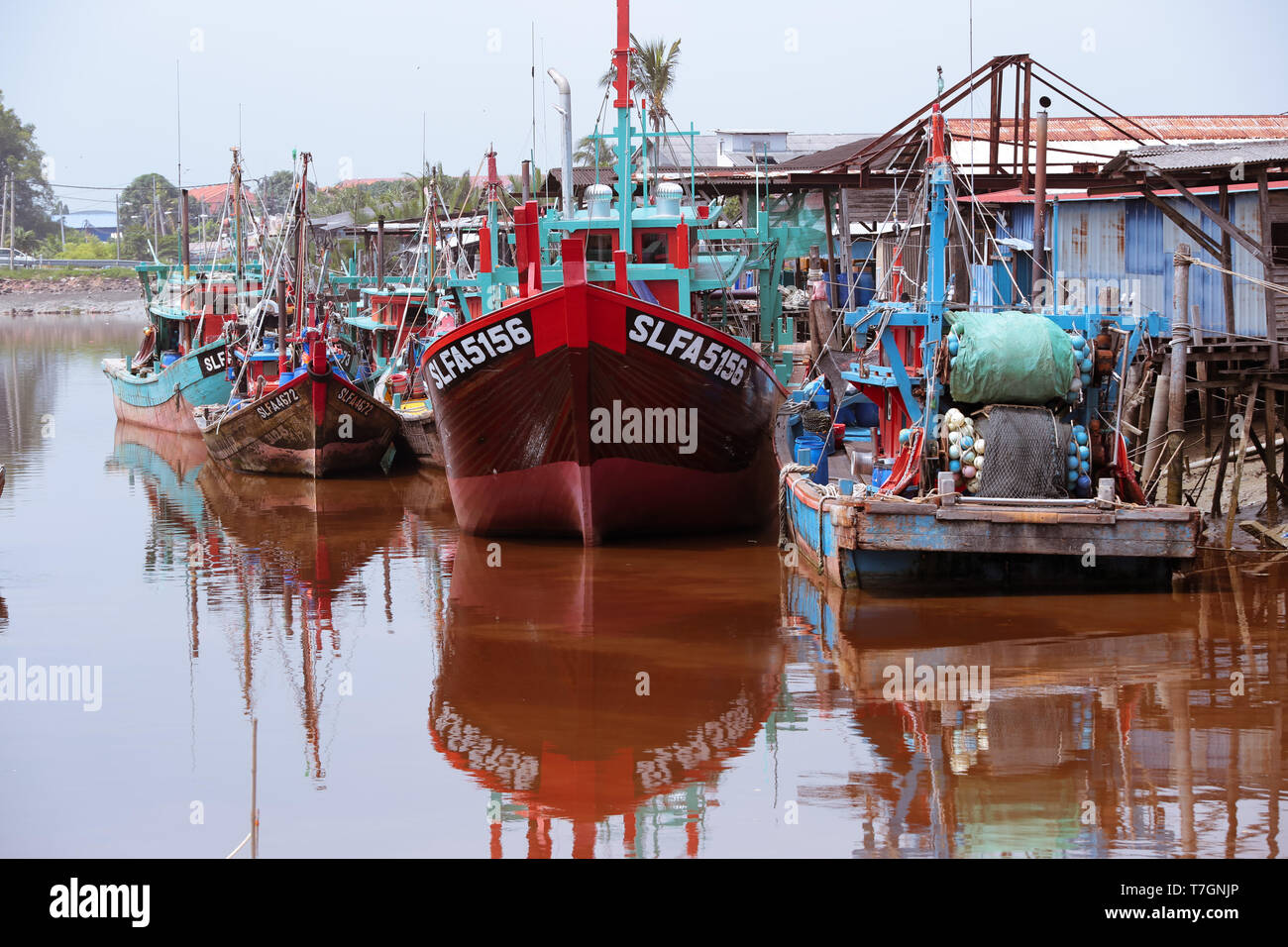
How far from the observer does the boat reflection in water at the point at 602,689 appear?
8578mm

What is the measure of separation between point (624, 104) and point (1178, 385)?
22.5 feet

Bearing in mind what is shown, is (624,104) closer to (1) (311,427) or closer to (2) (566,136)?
(2) (566,136)

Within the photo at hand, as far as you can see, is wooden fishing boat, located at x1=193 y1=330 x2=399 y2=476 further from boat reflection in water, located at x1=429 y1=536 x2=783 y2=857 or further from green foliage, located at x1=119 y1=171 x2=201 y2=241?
green foliage, located at x1=119 y1=171 x2=201 y2=241

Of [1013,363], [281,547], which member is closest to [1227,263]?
[1013,363]

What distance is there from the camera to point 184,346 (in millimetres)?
32125

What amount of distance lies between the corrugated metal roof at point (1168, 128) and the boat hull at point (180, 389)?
1531cm

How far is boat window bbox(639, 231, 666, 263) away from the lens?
17.8 metres

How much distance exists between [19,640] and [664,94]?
103 feet

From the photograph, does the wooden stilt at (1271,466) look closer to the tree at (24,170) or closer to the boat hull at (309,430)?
the boat hull at (309,430)

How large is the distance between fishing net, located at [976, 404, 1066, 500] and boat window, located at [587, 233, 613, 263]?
6314 millimetres

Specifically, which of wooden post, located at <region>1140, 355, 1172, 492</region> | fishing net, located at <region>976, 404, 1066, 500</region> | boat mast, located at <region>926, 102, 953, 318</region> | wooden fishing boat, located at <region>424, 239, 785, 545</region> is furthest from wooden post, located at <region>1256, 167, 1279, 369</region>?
wooden fishing boat, located at <region>424, 239, 785, 545</region>

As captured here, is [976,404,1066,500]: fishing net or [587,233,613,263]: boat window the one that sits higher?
[587,233,613,263]: boat window

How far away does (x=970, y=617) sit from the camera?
1250cm
